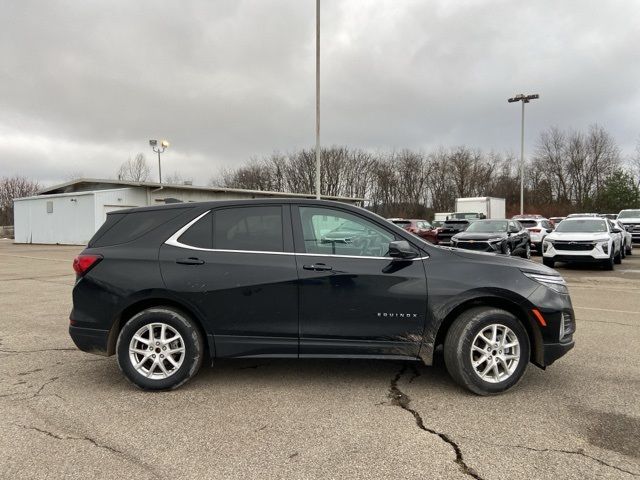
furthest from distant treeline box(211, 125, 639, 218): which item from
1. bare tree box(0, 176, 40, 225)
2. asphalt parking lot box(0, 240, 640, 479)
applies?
asphalt parking lot box(0, 240, 640, 479)

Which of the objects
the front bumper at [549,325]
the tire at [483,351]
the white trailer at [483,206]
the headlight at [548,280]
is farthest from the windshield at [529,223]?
the tire at [483,351]

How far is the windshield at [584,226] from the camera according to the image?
1525cm

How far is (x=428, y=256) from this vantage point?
4199 mm

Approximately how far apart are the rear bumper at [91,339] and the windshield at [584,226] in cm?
1493

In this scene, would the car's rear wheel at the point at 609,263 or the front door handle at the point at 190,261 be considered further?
the car's rear wheel at the point at 609,263

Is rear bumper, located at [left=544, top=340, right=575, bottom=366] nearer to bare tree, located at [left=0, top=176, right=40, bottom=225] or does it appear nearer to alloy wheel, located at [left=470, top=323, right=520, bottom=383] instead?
alloy wheel, located at [left=470, top=323, right=520, bottom=383]

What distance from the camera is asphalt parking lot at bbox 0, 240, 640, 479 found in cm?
296

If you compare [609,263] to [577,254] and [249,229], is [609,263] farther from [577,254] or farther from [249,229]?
[249,229]

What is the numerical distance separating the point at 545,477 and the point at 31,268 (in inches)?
690

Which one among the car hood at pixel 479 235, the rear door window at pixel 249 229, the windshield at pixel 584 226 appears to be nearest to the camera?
the rear door window at pixel 249 229

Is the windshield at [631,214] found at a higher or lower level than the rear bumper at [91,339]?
higher

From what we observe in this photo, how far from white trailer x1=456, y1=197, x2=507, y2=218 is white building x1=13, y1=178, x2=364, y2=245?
10.6 m

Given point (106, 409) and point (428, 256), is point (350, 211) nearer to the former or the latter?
point (428, 256)

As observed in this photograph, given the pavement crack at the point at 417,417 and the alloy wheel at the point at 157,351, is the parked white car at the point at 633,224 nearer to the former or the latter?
the pavement crack at the point at 417,417
